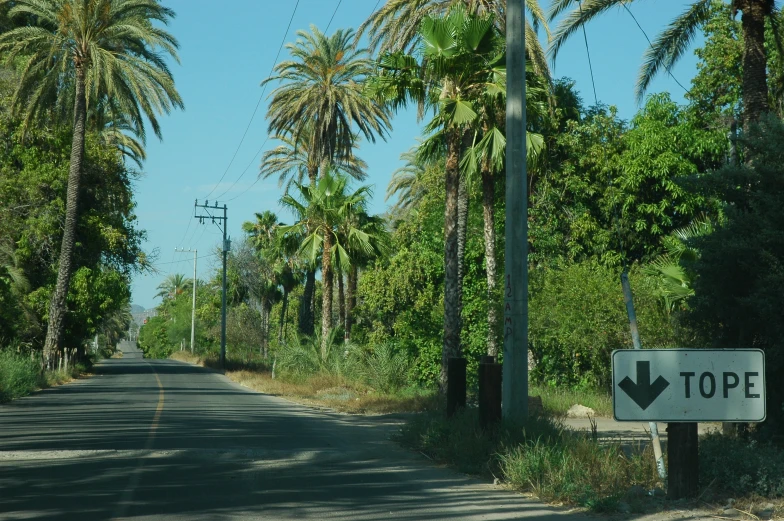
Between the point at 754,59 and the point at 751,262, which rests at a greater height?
the point at 754,59

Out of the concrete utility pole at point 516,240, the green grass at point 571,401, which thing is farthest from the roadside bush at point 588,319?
the concrete utility pole at point 516,240

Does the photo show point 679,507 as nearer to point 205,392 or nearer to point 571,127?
point 205,392

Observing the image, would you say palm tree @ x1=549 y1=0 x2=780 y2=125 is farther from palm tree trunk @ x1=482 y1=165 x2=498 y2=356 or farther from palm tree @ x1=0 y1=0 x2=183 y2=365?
palm tree @ x1=0 y1=0 x2=183 y2=365

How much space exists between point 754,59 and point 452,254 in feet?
27.4

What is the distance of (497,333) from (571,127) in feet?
33.5

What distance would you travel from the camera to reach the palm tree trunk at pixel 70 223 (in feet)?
109

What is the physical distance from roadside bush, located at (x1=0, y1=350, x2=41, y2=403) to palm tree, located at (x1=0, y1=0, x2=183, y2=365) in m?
9.46

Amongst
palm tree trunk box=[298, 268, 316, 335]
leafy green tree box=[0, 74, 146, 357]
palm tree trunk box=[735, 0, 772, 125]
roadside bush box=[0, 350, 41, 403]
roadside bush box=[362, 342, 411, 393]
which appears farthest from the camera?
palm tree trunk box=[298, 268, 316, 335]

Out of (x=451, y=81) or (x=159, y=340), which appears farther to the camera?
(x=159, y=340)

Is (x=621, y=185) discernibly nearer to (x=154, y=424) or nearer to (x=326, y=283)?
(x=326, y=283)

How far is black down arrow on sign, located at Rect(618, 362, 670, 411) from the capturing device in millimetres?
7523

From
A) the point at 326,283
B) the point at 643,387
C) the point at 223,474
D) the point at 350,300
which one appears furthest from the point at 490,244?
the point at 350,300

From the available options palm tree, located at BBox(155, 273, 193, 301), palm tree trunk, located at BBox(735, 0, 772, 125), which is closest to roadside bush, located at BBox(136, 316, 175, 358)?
palm tree, located at BBox(155, 273, 193, 301)

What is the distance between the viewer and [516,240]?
472 inches
